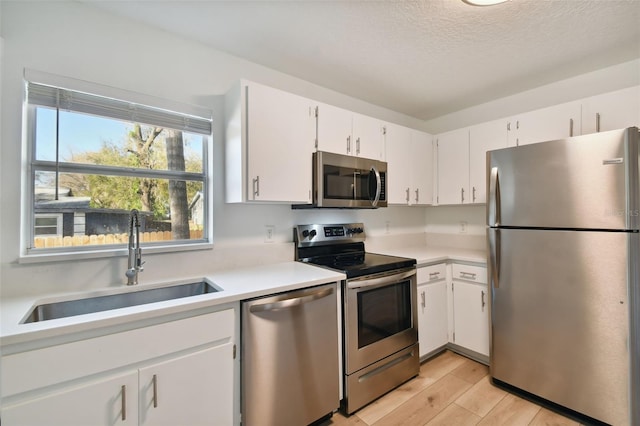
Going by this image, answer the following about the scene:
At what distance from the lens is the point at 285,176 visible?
187 centimetres

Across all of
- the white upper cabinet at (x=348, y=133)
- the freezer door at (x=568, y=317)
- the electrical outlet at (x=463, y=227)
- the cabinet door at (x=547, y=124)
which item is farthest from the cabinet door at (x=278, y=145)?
the electrical outlet at (x=463, y=227)

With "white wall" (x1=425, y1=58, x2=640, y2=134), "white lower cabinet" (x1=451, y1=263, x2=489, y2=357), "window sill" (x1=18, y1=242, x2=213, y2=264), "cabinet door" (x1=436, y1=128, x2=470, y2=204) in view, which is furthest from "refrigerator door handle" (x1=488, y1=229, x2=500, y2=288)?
"window sill" (x1=18, y1=242, x2=213, y2=264)

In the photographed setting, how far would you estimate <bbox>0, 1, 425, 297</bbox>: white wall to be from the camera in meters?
1.36

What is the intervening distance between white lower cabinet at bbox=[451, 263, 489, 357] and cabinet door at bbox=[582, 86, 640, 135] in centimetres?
132

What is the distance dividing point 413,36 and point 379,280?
5.37 feet

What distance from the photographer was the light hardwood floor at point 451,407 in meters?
1.70

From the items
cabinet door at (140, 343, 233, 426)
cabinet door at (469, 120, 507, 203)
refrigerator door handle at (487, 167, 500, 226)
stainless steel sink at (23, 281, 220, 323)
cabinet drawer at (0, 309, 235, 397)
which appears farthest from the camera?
cabinet door at (469, 120, 507, 203)

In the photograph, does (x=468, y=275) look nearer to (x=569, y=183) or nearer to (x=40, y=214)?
(x=569, y=183)

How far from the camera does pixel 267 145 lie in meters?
1.80

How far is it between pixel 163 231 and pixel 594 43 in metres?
3.17

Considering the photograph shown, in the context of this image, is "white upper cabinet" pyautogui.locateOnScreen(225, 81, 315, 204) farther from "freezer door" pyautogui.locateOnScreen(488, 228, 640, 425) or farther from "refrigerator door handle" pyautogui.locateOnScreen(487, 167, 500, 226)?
"freezer door" pyautogui.locateOnScreen(488, 228, 640, 425)

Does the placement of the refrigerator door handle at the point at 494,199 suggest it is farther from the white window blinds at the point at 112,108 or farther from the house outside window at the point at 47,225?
the house outside window at the point at 47,225

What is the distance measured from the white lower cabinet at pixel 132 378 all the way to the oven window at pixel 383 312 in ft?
2.79

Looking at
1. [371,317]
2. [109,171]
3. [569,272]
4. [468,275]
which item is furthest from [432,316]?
[109,171]
